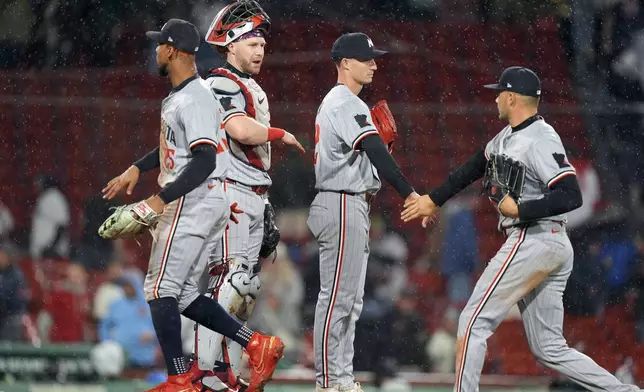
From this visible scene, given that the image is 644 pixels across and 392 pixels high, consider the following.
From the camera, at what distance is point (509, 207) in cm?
500

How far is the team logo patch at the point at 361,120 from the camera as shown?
17.3 feet

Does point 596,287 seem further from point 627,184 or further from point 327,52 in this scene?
point 327,52

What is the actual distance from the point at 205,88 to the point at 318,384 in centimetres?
141

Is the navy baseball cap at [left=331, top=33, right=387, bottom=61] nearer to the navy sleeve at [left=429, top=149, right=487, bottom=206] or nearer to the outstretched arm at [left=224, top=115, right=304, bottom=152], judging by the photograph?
the outstretched arm at [left=224, top=115, right=304, bottom=152]

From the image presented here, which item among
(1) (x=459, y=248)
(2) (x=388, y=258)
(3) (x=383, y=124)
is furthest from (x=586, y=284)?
(3) (x=383, y=124)

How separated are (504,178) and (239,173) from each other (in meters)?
1.15

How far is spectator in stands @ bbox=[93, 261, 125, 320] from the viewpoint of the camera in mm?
9781

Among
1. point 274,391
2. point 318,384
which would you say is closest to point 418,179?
point 274,391

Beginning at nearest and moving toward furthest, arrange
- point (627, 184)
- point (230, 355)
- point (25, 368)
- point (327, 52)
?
1. point (230, 355)
2. point (25, 368)
3. point (627, 184)
4. point (327, 52)

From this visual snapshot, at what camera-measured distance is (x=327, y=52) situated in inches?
497

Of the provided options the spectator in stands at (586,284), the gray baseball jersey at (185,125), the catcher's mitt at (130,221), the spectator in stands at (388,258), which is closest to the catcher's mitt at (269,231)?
the gray baseball jersey at (185,125)

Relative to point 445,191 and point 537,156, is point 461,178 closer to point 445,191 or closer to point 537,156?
point 445,191

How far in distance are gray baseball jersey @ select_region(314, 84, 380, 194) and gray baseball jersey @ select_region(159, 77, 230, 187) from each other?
54 cm

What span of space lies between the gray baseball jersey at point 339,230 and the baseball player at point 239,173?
18 cm
